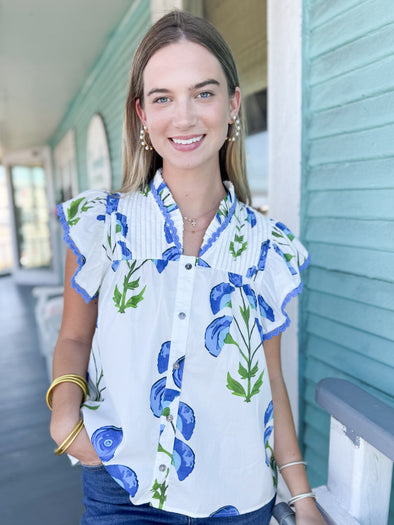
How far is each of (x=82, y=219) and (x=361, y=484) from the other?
90 cm

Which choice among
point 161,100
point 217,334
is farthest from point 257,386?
point 161,100

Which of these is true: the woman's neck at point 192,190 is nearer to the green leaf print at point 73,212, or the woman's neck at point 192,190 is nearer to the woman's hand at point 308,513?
the green leaf print at point 73,212

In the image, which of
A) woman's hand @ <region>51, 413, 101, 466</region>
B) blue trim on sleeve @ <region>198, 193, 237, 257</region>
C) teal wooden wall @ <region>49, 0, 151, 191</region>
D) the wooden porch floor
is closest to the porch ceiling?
teal wooden wall @ <region>49, 0, 151, 191</region>

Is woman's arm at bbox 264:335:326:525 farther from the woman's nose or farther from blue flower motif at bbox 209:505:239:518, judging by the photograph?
the woman's nose

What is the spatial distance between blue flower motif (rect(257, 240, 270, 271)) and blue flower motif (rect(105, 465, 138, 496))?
0.55 metres

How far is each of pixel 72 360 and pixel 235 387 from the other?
1.33ft

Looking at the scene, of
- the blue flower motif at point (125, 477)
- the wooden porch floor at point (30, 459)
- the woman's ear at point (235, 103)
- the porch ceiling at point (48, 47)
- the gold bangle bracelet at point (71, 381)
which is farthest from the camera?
the porch ceiling at point (48, 47)

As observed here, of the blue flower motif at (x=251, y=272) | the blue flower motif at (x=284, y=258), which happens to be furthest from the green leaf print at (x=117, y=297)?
the blue flower motif at (x=284, y=258)

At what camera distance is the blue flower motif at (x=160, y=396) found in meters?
0.90

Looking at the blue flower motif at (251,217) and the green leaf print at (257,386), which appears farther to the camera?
the blue flower motif at (251,217)

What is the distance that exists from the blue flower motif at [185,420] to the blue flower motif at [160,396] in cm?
3

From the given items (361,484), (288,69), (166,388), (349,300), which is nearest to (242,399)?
(166,388)

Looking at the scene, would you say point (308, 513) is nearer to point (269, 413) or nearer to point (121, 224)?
point (269, 413)

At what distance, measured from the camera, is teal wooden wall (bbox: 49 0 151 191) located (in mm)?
3164
